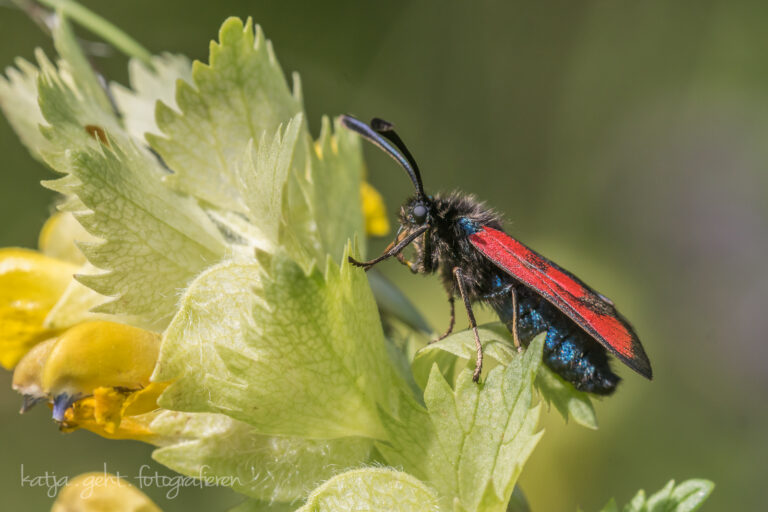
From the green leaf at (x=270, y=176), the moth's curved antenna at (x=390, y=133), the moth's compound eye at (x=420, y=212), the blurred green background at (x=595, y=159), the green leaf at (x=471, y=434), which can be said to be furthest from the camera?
the blurred green background at (x=595, y=159)

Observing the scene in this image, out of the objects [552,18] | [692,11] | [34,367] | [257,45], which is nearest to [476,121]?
[552,18]

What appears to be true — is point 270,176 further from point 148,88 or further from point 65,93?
point 148,88

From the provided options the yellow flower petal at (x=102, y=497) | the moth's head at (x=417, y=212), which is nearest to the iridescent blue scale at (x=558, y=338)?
the moth's head at (x=417, y=212)

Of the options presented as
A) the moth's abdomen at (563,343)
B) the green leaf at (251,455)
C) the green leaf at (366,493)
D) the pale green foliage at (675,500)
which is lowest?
the green leaf at (251,455)

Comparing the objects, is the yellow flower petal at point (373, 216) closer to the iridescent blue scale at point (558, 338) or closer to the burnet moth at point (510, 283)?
the burnet moth at point (510, 283)

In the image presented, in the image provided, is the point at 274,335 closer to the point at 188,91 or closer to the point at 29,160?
the point at 188,91
